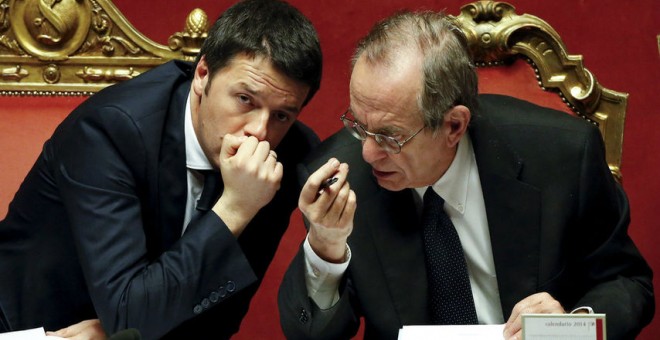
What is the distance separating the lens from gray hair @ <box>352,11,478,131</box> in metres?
2.39

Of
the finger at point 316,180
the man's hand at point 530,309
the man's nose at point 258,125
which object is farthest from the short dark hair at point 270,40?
the man's hand at point 530,309

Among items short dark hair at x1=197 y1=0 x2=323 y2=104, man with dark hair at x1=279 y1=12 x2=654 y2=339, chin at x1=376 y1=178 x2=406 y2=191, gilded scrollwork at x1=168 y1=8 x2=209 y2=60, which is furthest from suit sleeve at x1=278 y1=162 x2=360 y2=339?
gilded scrollwork at x1=168 y1=8 x2=209 y2=60

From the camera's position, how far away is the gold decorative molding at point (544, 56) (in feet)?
9.48

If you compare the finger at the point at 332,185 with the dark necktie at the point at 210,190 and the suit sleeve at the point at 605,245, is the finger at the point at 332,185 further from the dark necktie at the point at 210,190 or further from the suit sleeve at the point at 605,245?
the suit sleeve at the point at 605,245

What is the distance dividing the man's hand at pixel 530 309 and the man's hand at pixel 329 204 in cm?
38

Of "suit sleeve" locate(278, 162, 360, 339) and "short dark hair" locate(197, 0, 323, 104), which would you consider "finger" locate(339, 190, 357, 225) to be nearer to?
"suit sleeve" locate(278, 162, 360, 339)

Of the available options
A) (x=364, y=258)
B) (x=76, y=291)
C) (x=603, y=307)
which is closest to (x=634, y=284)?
(x=603, y=307)

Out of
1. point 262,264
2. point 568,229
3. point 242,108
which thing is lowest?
point 262,264

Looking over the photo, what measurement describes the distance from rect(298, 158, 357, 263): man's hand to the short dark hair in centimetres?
34

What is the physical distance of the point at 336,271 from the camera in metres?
2.38

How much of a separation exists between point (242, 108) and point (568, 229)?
2.49 ft

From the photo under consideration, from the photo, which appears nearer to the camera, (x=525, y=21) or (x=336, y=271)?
(x=336, y=271)

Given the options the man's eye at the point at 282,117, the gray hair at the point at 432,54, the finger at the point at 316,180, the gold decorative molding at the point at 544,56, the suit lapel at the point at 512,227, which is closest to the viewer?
the finger at the point at 316,180

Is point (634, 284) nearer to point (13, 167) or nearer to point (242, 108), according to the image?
point (242, 108)
